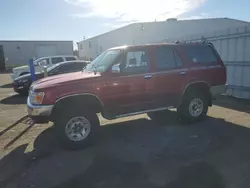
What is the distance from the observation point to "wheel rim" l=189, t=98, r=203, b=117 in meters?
6.18

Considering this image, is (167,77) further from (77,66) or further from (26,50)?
(26,50)

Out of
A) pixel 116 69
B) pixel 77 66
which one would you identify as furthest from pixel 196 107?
pixel 77 66

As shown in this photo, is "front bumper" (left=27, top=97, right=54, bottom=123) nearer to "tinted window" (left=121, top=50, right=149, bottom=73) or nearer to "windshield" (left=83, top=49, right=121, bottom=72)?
"windshield" (left=83, top=49, right=121, bottom=72)

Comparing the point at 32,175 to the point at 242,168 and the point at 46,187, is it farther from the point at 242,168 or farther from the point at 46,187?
the point at 242,168

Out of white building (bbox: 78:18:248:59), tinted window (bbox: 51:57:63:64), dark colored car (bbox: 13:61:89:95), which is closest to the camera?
dark colored car (bbox: 13:61:89:95)

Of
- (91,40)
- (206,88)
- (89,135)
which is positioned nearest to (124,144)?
(89,135)

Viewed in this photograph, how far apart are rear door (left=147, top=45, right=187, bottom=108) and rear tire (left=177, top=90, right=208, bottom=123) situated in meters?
0.36

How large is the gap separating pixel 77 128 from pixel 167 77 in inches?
96.6

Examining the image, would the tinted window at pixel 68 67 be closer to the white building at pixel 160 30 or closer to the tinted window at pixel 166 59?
the tinted window at pixel 166 59

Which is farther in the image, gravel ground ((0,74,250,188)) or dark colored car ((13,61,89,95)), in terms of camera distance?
dark colored car ((13,61,89,95))

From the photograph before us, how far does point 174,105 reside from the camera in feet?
19.3

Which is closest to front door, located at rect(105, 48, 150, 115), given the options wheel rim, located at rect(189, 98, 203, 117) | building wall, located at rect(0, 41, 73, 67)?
wheel rim, located at rect(189, 98, 203, 117)

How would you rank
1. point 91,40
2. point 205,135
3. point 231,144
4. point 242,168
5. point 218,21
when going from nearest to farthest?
point 242,168 < point 231,144 < point 205,135 < point 218,21 < point 91,40

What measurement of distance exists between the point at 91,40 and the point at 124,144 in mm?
35519
